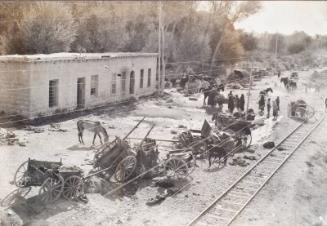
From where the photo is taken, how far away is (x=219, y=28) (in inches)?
2303

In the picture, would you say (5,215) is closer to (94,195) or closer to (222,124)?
(94,195)

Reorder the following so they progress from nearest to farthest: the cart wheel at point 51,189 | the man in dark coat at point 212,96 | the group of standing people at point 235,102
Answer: the cart wheel at point 51,189
the group of standing people at point 235,102
the man in dark coat at point 212,96

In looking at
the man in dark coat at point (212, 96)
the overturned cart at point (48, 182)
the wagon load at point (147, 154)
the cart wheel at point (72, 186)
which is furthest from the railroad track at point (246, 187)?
the man in dark coat at point (212, 96)

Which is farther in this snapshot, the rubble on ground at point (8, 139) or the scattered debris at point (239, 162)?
the scattered debris at point (239, 162)

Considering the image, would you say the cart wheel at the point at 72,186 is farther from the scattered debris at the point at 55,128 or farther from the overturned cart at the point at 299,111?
the overturned cart at the point at 299,111

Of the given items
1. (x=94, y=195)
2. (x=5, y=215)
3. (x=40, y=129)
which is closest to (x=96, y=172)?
(x=94, y=195)

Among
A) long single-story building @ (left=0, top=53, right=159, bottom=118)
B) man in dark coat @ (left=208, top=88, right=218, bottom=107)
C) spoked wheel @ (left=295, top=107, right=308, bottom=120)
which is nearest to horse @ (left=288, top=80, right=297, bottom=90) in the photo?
spoked wheel @ (left=295, top=107, right=308, bottom=120)

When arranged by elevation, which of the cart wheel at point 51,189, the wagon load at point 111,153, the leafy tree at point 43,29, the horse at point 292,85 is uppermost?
the leafy tree at point 43,29

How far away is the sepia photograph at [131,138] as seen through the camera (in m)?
13.2

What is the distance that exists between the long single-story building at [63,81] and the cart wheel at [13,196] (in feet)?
33.3

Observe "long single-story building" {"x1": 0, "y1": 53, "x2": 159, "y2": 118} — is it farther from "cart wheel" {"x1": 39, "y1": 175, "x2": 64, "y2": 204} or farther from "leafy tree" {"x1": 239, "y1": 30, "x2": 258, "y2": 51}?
"leafy tree" {"x1": 239, "y1": 30, "x2": 258, "y2": 51}

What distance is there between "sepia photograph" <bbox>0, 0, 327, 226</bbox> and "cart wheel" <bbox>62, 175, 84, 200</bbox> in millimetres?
34

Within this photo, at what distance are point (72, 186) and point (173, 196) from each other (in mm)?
3397

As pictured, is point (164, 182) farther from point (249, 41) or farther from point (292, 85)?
point (249, 41)
